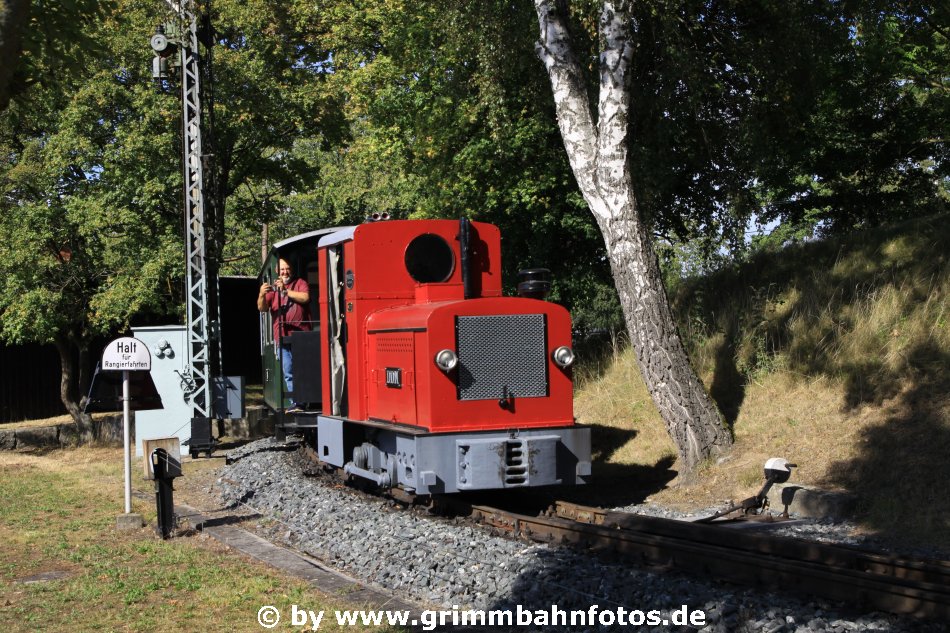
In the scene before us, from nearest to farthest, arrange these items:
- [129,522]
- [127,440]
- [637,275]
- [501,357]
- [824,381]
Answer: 1. [501,357]
2. [129,522]
3. [127,440]
4. [637,275]
5. [824,381]

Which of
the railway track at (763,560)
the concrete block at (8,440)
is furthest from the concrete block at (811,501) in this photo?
the concrete block at (8,440)

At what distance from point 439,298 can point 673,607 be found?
473 centimetres

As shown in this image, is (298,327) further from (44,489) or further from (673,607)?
(673,607)

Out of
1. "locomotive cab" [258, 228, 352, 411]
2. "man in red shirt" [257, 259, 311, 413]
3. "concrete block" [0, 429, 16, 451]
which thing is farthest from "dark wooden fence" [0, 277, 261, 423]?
"man in red shirt" [257, 259, 311, 413]

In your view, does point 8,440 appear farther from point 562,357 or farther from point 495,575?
point 495,575

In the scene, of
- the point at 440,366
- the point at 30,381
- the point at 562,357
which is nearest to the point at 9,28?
the point at 440,366

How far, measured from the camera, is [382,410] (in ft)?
32.1

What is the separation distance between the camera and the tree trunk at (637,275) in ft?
36.5

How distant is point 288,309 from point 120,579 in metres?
5.42

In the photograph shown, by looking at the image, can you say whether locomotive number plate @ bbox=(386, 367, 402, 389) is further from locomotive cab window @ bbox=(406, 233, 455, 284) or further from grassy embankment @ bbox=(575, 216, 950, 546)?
grassy embankment @ bbox=(575, 216, 950, 546)

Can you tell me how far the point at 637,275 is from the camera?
1124 cm

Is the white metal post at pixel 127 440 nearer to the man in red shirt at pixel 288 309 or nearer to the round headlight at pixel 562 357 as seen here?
the man in red shirt at pixel 288 309

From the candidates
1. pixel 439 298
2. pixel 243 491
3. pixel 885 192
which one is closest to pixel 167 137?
pixel 243 491

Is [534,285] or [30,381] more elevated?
[534,285]
